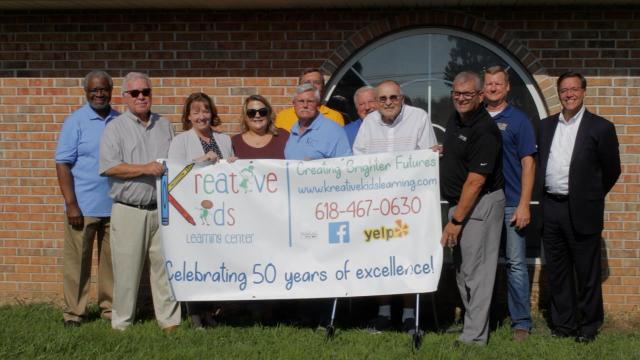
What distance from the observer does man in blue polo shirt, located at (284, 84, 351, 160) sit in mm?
5781

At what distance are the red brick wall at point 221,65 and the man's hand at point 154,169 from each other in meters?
1.52

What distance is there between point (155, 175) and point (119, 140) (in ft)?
1.37

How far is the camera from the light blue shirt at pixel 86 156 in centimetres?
612

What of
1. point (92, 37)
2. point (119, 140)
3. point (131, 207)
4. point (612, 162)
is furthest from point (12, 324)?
point (612, 162)

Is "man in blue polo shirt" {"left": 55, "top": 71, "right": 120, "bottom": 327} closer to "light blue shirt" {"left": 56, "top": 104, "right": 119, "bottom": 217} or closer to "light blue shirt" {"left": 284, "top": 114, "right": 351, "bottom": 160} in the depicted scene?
"light blue shirt" {"left": 56, "top": 104, "right": 119, "bottom": 217}

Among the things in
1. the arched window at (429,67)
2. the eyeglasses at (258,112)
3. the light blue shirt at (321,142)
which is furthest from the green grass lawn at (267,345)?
the arched window at (429,67)

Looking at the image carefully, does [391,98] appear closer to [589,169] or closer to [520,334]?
[589,169]

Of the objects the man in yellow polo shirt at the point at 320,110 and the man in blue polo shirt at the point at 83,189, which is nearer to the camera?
the man in blue polo shirt at the point at 83,189

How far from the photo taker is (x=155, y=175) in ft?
18.9

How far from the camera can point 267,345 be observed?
18.3 ft

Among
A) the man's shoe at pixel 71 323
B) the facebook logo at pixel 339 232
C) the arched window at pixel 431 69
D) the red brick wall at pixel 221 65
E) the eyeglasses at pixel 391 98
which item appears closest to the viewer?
the eyeglasses at pixel 391 98

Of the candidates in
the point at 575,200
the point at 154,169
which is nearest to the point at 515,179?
the point at 575,200

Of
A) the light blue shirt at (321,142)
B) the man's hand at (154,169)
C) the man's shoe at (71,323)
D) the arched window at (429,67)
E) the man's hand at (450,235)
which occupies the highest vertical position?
the arched window at (429,67)

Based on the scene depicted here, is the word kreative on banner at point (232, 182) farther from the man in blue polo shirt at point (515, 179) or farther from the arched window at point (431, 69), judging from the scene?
the man in blue polo shirt at point (515, 179)
